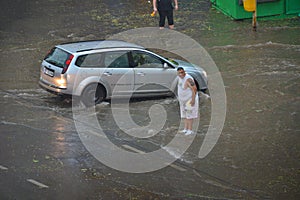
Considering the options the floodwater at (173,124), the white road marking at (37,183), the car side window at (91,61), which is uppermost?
the car side window at (91,61)

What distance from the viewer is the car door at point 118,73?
16.3 m

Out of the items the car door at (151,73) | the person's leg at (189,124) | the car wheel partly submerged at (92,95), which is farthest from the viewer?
the car door at (151,73)

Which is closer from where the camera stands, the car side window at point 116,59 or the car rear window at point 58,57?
the car rear window at point 58,57

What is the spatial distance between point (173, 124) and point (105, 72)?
88.2 inches

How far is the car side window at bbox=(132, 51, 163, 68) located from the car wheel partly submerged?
108cm

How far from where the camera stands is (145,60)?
659 inches

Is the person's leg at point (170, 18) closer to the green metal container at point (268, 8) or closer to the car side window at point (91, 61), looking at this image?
the green metal container at point (268, 8)

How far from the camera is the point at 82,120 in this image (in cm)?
1539

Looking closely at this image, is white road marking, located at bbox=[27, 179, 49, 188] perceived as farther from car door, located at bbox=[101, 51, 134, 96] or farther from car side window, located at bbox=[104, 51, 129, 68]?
car side window, located at bbox=[104, 51, 129, 68]

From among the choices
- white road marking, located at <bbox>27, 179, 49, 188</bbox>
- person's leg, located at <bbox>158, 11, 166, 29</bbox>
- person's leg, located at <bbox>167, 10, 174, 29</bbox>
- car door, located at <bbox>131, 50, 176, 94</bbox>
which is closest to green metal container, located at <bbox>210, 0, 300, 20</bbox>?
person's leg, located at <bbox>167, 10, 174, 29</bbox>

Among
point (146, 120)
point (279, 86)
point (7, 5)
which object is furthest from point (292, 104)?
point (7, 5)

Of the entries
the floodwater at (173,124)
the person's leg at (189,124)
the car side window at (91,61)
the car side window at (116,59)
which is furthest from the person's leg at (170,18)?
the person's leg at (189,124)

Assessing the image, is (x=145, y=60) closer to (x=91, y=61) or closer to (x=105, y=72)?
(x=105, y=72)

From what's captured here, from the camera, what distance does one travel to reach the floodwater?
11.5 metres
